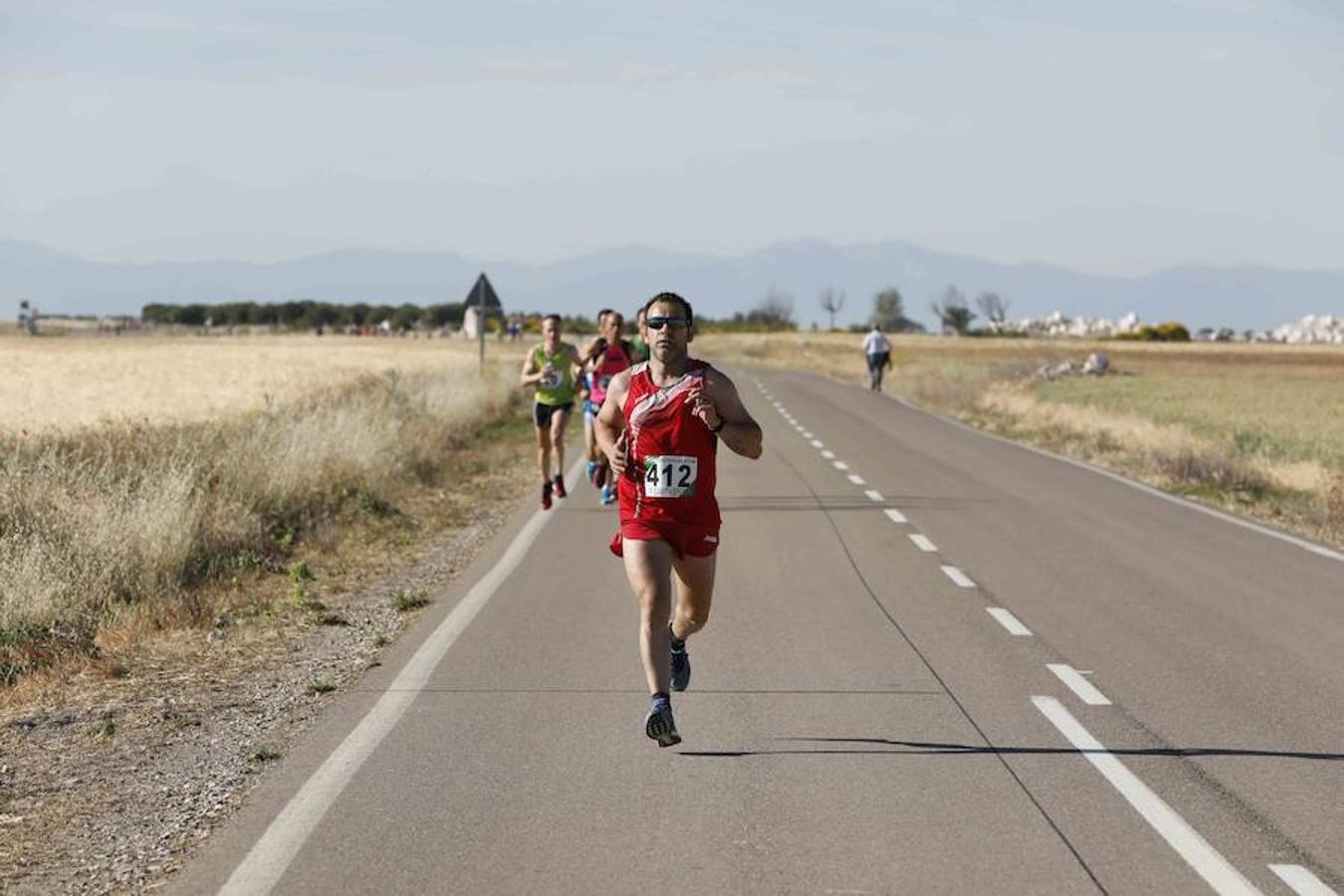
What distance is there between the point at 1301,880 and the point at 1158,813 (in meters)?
0.85

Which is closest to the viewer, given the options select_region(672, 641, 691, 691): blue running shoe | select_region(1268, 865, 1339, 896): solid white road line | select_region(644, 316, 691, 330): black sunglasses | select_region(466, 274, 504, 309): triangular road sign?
select_region(1268, 865, 1339, 896): solid white road line

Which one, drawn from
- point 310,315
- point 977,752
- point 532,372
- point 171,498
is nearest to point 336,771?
point 977,752

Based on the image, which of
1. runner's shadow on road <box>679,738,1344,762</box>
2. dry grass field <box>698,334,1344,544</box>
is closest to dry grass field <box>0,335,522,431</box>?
dry grass field <box>698,334,1344,544</box>

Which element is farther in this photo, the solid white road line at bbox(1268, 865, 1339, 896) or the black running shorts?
the black running shorts

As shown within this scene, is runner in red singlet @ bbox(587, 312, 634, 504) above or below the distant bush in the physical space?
above

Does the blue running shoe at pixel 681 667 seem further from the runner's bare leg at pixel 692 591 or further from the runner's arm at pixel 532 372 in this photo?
the runner's arm at pixel 532 372

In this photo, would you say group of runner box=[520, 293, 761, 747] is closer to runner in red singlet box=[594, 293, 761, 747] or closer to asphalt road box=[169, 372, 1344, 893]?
runner in red singlet box=[594, 293, 761, 747]

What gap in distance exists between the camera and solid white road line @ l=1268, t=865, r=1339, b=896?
558 cm

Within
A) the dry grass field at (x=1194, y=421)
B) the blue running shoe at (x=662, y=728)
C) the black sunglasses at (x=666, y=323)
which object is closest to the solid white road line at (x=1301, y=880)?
the blue running shoe at (x=662, y=728)

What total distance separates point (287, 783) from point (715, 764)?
5.59 ft

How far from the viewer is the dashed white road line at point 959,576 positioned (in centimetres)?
1261

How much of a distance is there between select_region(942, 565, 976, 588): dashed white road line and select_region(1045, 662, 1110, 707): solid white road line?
303 cm

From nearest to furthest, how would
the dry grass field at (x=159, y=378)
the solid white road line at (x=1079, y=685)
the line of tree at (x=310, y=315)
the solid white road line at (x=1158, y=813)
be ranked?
the solid white road line at (x=1158, y=813)
the solid white road line at (x=1079, y=685)
the dry grass field at (x=159, y=378)
the line of tree at (x=310, y=315)

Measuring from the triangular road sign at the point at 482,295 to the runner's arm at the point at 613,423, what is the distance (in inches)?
1184
